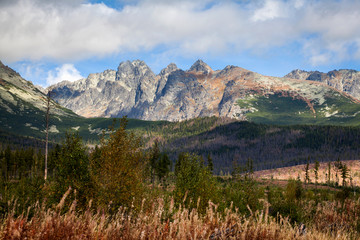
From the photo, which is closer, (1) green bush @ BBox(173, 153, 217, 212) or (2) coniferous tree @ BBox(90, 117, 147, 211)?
(2) coniferous tree @ BBox(90, 117, 147, 211)

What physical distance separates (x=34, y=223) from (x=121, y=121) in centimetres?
1711

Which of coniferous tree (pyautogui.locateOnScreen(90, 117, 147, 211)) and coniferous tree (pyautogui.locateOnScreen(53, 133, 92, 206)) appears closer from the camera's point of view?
coniferous tree (pyautogui.locateOnScreen(53, 133, 92, 206))

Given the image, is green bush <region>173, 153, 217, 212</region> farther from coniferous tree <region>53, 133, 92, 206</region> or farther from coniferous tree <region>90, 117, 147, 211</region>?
coniferous tree <region>53, 133, 92, 206</region>

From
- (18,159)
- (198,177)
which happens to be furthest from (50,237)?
(18,159)

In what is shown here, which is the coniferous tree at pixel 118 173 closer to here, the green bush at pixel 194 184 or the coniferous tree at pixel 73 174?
the coniferous tree at pixel 73 174

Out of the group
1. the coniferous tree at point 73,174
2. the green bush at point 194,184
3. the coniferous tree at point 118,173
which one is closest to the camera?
the coniferous tree at point 73,174

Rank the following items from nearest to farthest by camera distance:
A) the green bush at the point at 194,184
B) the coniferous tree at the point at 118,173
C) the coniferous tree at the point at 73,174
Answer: the coniferous tree at the point at 73,174, the coniferous tree at the point at 118,173, the green bush at the point at 194,184

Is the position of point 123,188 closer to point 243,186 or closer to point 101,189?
point 101,189

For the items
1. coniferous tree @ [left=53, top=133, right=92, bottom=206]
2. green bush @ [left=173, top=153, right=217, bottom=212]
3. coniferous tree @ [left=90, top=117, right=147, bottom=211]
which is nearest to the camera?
coniferous tree @ [left=53, top=133, right=92, bottom=206]

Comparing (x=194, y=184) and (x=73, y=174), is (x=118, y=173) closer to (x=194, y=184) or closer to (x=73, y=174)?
(x=73, y=174)

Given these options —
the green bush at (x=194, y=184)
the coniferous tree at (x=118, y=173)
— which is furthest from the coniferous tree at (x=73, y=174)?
the green bush at (x=194, y=184)

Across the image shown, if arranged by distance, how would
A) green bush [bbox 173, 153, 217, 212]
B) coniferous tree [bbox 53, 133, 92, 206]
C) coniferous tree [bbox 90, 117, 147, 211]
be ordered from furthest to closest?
green bush [bbox 173, 153, 217, 212]
coniferous tree [bbox 90, 117, 147, 211]
coniferous tree [bbox 53, 133, 92, 206]

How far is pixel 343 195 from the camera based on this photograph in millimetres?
31312

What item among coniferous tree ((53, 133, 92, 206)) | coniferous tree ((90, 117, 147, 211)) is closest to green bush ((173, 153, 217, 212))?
coniferous tree ((90, 117, 147, 211))
